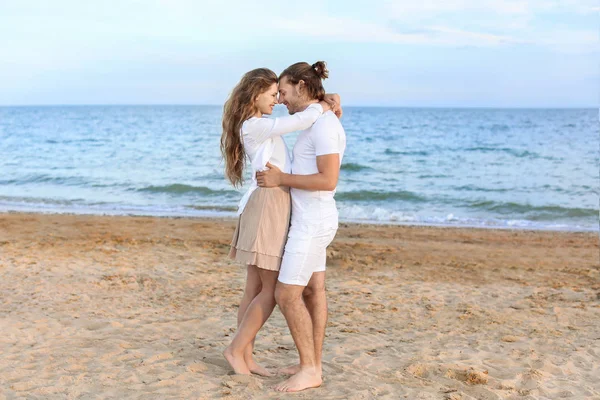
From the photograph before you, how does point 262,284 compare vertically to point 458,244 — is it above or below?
above

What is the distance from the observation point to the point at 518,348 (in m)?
5.49

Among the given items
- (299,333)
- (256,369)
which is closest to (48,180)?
(256,369)

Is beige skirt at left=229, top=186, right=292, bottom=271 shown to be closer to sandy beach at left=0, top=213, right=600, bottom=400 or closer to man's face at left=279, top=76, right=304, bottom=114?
man's face at left=279, top=76, right=304, bottom=114

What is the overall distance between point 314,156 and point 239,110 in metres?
0.54

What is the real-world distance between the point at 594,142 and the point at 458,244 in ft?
108

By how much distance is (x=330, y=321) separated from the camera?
6.21 m

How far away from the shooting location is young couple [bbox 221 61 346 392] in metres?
3.88

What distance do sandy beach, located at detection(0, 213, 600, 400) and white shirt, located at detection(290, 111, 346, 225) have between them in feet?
3.82

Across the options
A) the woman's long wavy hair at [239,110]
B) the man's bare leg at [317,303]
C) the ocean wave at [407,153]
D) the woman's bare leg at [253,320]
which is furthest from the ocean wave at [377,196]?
the woman's long wavy hair at [239,110]

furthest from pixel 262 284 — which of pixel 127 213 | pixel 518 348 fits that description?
pixel 127 213

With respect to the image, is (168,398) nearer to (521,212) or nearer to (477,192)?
(521,212)

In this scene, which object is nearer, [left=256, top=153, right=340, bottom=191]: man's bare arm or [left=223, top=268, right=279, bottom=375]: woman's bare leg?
[left=256, top=153, right=340, bottom=191]: man's bare arm

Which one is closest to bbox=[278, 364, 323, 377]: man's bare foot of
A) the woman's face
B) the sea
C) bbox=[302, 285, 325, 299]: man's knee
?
bbox=[302, 285, 325, 299]: man's knee

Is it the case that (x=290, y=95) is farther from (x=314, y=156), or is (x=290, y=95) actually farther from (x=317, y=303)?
(x=317, y=303)
